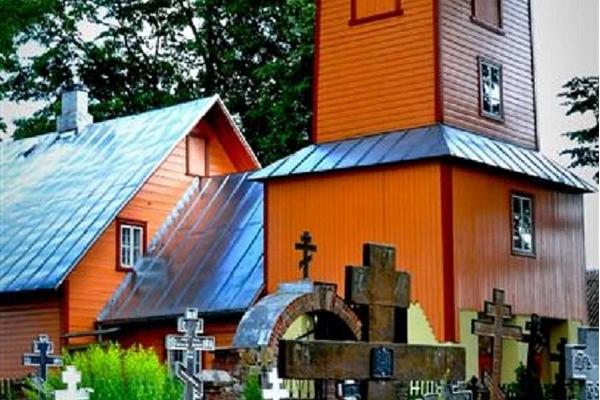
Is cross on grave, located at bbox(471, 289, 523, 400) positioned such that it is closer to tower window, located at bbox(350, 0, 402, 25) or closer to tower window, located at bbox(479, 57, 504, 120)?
tower window, located at bbox(479, 57, 504, 120)

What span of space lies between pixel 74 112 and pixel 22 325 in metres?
2.06

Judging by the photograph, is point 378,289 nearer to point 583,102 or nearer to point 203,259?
point 583,102

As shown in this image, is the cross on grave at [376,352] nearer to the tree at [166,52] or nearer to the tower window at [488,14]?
the tower window at [488,14]

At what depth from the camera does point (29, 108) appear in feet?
43.4

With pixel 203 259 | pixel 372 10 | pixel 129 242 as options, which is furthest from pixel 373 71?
pixel 129 242

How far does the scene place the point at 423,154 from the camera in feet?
29.6

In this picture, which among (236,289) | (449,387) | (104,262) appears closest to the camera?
(449,387)

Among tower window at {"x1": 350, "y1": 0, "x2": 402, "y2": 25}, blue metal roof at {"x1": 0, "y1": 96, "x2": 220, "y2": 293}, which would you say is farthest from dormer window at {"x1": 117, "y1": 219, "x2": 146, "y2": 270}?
tower window at {"x1": 350, "y1": 0, "x2": 402, "y2": 25}

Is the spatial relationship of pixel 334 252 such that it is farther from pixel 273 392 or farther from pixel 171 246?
pixel 273 392

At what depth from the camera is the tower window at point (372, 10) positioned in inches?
377

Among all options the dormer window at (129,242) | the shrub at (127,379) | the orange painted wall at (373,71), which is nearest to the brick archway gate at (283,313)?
the shrub at (127,379)

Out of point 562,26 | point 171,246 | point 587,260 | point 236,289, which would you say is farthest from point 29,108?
point 562,26

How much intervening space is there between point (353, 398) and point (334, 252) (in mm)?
3609

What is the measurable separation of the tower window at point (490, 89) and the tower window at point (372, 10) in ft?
2.16
